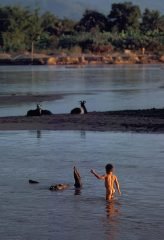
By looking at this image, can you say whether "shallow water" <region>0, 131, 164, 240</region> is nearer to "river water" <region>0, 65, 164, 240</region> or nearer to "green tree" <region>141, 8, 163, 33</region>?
"river water" <region>0, 65, 164, 240</region>

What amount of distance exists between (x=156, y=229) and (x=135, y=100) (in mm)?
26326

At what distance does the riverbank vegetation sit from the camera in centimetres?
11144

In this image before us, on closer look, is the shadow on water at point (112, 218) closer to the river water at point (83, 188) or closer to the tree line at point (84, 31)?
the river water at point (83, 188)

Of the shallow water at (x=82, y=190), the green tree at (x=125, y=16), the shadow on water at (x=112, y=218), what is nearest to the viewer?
the shadow on water at (x=112, y=218)

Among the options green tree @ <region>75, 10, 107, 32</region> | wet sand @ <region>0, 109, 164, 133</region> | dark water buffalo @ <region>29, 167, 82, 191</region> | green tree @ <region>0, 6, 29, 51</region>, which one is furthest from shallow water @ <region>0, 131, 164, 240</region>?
green tree @ <region>75, 10, 107, 32</region>

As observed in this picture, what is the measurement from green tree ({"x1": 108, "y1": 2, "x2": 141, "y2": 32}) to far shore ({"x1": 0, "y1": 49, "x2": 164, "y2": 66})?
10713mm

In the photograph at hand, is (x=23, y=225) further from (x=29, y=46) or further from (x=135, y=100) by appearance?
(x=29, y=46)

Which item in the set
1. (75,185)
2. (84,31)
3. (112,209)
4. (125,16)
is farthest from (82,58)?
(112,209)

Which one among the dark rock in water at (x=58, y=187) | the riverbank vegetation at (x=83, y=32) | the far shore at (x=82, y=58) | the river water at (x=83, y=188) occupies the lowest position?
the far shore at (x=82, y=58)

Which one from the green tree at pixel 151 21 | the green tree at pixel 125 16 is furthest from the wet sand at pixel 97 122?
the green tree at pixel 151 21

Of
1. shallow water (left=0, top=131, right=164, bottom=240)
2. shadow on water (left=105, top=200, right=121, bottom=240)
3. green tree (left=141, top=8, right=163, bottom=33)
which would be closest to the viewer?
shadow on water (left=105, top=200, right=121, bottom=240)

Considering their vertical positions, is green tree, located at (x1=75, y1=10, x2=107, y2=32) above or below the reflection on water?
above

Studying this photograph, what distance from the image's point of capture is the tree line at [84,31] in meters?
111

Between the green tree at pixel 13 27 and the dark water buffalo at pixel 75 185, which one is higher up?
the green tree at pixel 13 27
